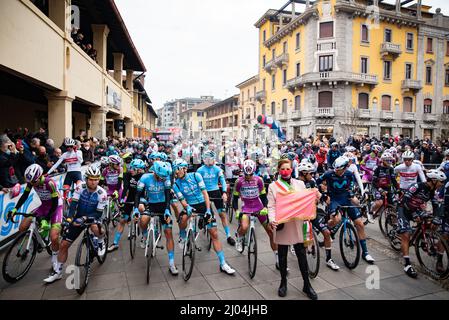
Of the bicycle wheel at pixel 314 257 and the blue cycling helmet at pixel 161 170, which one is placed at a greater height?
the blue cycling helmet at pixel 161 170

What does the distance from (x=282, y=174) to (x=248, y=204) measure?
1426 millimetres

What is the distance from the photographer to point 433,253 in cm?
529

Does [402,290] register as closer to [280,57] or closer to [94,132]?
[94,132]

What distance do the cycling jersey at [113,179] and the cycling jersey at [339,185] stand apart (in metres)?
5.39

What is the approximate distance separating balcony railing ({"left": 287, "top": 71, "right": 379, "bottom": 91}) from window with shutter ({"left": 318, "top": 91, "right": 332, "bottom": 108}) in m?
1.78

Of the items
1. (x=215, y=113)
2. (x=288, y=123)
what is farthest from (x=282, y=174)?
(x=215, y=113)

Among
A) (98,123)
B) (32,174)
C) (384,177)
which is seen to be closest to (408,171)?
(384,177)

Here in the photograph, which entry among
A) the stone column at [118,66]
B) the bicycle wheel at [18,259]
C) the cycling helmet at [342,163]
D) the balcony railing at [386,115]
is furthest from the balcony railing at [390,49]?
the bicycle wheel at [18,259]

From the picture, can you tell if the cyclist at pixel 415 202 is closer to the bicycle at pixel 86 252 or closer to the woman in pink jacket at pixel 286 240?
the woman in pink jacket at pixel 286 240

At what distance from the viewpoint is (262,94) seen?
45.7 metres

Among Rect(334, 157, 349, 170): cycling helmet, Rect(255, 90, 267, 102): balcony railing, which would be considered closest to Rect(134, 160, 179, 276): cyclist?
Result: Rect(334, 157, 349, 170): cycling helmet

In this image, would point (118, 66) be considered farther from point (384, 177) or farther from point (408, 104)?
point (408, 104)

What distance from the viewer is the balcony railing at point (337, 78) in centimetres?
3241

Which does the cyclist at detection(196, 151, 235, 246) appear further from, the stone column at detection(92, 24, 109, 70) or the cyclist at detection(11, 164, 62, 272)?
the stone column at detection(92, 24, 109, 70)
